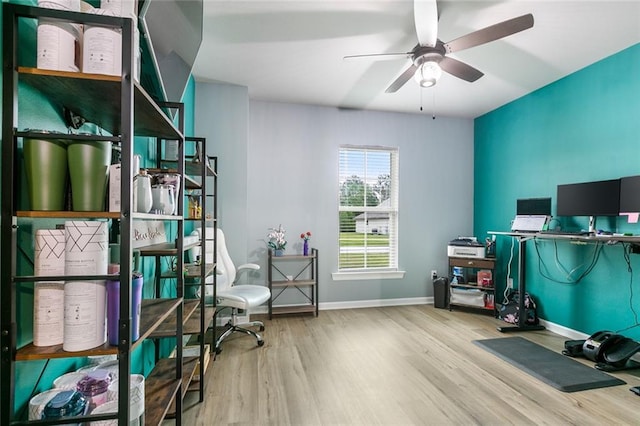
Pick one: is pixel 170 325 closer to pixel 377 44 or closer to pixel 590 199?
pixel 377 44

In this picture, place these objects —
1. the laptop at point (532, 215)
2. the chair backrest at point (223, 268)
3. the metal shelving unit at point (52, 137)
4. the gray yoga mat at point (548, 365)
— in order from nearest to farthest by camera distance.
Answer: the metal shelving unit at point (52, 137), the gray yoga mat at point (548, 365), the chair backrest at point (223, 268), the laptop at point (532, 215)

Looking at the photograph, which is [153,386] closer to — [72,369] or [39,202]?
[72,369]

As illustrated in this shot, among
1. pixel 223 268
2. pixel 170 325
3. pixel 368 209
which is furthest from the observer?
pixel 368 209

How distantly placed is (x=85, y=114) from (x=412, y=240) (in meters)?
4.06

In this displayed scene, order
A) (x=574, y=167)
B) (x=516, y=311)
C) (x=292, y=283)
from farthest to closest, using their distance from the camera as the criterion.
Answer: (x=292, y=283), (x=516, y=311), (x=574, y=167)

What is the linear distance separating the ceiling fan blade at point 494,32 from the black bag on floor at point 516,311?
287 centimetres

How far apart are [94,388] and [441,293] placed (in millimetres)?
4024

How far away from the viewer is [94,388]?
1.01 metres

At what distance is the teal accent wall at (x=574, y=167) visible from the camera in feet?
9.12

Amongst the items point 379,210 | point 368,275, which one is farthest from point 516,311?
point 379,210

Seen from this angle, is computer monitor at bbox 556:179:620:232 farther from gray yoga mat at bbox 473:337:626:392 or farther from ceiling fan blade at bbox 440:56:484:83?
ceiling fan blade at bbox 440:56:484:83

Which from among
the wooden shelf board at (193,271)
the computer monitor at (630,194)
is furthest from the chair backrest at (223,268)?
the computer monitor at (630,194)

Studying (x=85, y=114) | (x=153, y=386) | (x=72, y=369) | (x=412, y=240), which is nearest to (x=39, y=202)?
(x=85, y=114)

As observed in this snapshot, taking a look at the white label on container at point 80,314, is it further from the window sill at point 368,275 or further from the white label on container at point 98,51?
the window sill at point 368,275
